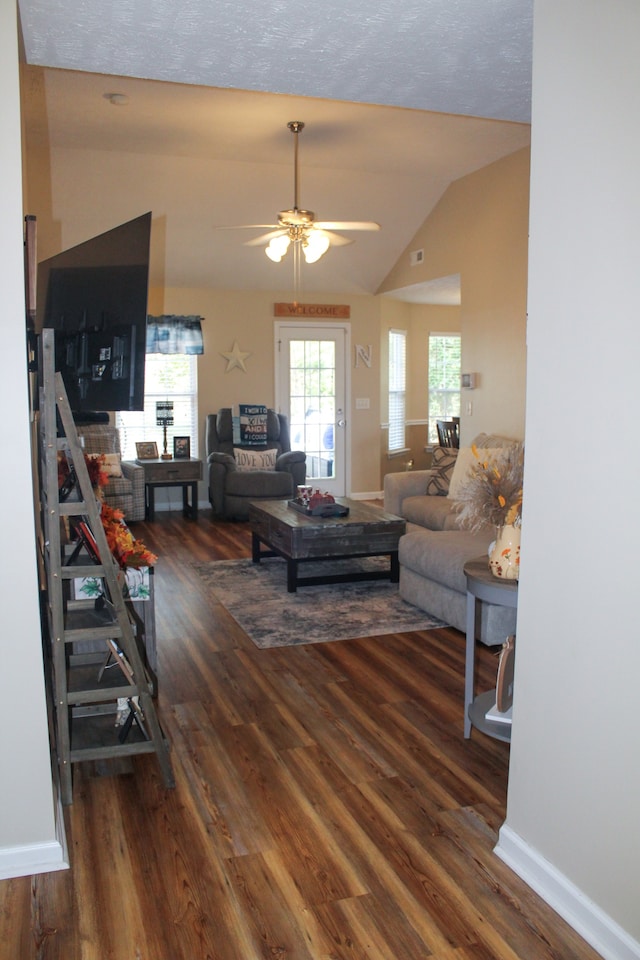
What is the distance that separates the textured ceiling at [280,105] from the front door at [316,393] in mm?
549

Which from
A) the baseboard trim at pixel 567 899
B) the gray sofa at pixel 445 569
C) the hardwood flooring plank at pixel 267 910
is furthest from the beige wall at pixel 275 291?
the hardwood flooring plank at pixel 267 910

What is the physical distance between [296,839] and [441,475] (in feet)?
13.6

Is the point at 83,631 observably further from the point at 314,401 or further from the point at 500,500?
the point at 314,401

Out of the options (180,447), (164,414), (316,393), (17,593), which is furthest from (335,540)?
(316,393)

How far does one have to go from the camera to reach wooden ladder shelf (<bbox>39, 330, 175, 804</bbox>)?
7.95 feet

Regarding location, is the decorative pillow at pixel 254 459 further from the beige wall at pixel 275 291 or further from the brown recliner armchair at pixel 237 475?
the beige wall at pixel 275 291

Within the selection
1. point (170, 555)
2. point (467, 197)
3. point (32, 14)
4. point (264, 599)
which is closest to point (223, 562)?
point (170, 555)

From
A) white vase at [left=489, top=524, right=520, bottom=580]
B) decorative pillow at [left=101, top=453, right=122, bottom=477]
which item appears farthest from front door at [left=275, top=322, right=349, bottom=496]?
white vase at [left=489, top=524, right=520, bottom=580]

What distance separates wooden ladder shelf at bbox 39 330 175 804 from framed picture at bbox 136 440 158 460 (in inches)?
199

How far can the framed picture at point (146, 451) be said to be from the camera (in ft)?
26.4

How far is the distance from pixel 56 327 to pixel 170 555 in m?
3.66

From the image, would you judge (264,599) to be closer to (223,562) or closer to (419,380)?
(223,562)

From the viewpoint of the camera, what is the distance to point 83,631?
2527mm

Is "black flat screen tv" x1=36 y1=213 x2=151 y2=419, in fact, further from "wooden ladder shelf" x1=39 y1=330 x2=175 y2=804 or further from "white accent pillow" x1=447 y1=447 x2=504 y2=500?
"white accent pillow" x1=447 y1=447 x2=504 y2=500
